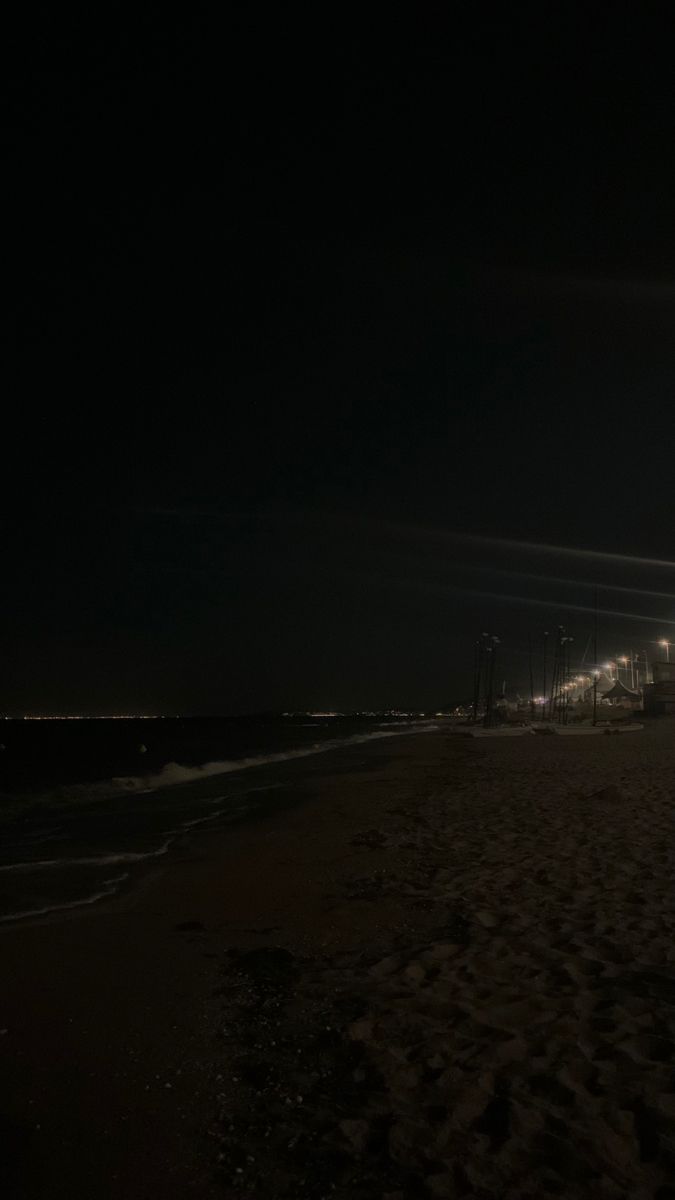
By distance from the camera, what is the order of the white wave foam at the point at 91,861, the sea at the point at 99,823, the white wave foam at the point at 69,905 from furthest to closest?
the white wave foam at the point at 91,861
the sea at the point at 99,823
the white wave foam at the point at 69,905

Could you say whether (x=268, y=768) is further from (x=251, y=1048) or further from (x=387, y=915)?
(x=251, y=1048)

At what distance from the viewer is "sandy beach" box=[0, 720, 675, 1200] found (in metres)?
3.16

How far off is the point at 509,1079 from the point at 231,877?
20.3 ft

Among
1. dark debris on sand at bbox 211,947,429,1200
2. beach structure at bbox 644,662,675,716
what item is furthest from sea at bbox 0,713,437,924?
beach structure at bbox 644,662,675,716

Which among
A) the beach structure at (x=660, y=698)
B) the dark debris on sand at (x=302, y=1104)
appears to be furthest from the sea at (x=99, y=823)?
the beach structure at (x=660, y=698)

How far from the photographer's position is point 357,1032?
4383mm

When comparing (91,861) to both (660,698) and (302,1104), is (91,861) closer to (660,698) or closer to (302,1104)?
(302,1104)

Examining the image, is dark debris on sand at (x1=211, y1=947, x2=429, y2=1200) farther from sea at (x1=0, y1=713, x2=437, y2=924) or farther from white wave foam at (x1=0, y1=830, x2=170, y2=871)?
white wave foam at (x1=0, y1=830, x2=170, y2=871)

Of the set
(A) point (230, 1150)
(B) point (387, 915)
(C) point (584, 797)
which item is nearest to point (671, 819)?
(C) point (584, 797)

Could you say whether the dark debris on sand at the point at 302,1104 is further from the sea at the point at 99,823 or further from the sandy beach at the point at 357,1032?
the sea at the point at 99,823

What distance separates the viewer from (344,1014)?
4730mm

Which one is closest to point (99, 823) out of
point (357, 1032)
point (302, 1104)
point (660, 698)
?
point (357, 1032)

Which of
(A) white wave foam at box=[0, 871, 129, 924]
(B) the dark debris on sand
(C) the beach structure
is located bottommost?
(A) white wave foam at box=[0, 871, 129, 924]

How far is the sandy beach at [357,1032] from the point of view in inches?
124
